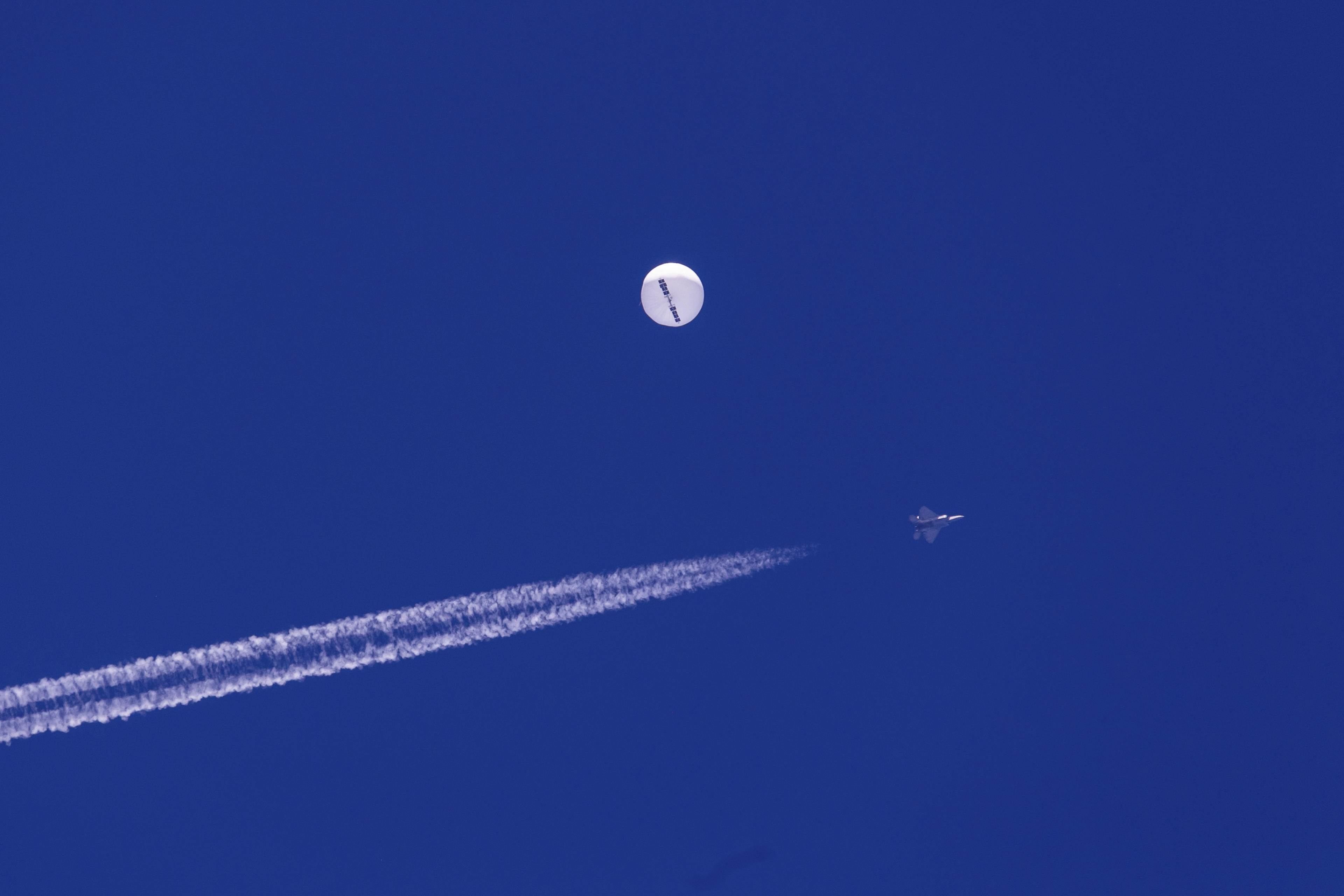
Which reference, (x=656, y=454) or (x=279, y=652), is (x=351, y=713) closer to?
(x=279, y=652)

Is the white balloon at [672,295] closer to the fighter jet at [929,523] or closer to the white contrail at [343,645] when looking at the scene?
the white contrail at [343,645]

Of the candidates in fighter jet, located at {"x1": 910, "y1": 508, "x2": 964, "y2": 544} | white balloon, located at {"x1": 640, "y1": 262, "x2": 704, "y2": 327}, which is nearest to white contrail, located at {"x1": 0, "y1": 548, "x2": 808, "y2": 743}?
fighter jet, located at {"x1": 910, "y1": 508, "x2": 964, "y2": 544}

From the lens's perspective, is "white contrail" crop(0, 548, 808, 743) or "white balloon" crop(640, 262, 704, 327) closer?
"white balloon" crop(640, 262, 704, 327)

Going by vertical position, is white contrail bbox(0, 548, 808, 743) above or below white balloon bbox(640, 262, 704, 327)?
below

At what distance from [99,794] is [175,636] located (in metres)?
6.51

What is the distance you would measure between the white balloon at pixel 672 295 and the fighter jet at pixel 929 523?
11.4 m

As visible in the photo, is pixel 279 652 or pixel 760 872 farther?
pixel 760 872

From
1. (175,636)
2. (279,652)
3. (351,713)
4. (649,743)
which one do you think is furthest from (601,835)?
(175,636)

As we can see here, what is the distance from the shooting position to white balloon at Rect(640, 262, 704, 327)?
27719 mm

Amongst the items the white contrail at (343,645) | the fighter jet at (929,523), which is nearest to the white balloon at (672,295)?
the white contrail at (343,645)

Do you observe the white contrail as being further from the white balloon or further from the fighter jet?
the white balloon

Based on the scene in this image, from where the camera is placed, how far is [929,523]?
30219mm

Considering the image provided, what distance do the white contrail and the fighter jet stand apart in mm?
4290

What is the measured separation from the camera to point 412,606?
97.1ft
